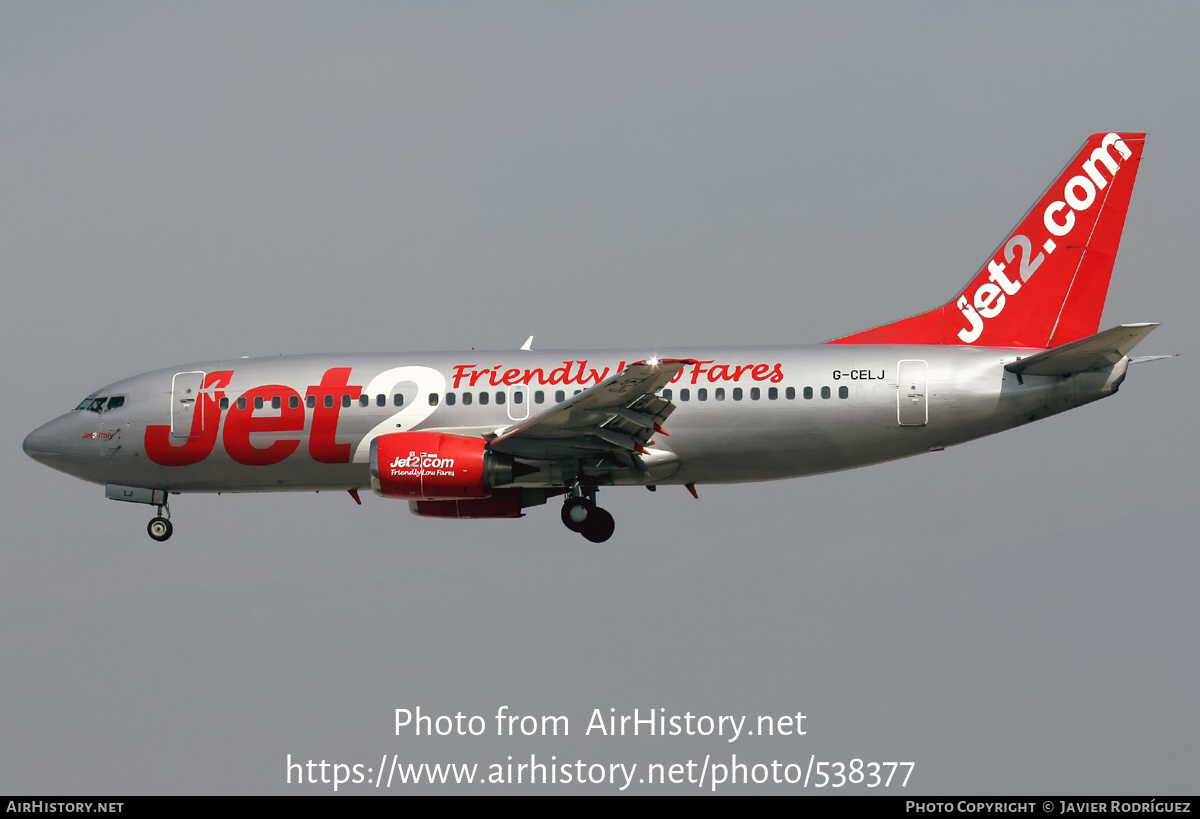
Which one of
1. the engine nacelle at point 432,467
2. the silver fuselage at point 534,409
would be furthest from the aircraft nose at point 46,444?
the engine nacelle at point 432,467

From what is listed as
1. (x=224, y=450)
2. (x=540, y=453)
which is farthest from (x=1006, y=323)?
(x=224, y=450)

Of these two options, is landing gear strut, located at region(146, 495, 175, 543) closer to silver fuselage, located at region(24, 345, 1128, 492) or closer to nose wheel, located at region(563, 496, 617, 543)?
silver fuselage, located at region(24, 345, 1128, 492)

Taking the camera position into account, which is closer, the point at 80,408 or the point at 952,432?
the point at 952,432

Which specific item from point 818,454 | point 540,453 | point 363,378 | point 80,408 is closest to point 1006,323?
point 818,454

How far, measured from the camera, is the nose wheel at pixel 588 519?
114 ft

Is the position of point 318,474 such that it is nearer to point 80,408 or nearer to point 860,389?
point 80,408

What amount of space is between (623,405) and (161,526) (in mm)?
11830

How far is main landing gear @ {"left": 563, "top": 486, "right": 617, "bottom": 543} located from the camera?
3478 centimetres

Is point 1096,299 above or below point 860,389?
above

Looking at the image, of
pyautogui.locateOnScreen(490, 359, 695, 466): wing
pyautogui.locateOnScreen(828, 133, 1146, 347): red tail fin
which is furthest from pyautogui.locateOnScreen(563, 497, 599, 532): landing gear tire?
pyautogui.locateOnScreen(828, 133, 1146, 347): red tail fin

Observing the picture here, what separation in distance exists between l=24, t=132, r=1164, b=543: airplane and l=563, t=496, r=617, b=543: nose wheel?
49 millimetres

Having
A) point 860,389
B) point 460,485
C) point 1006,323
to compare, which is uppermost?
point 1006,323

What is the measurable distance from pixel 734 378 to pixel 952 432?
4.70 meters

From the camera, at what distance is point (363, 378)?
35.7 meters
